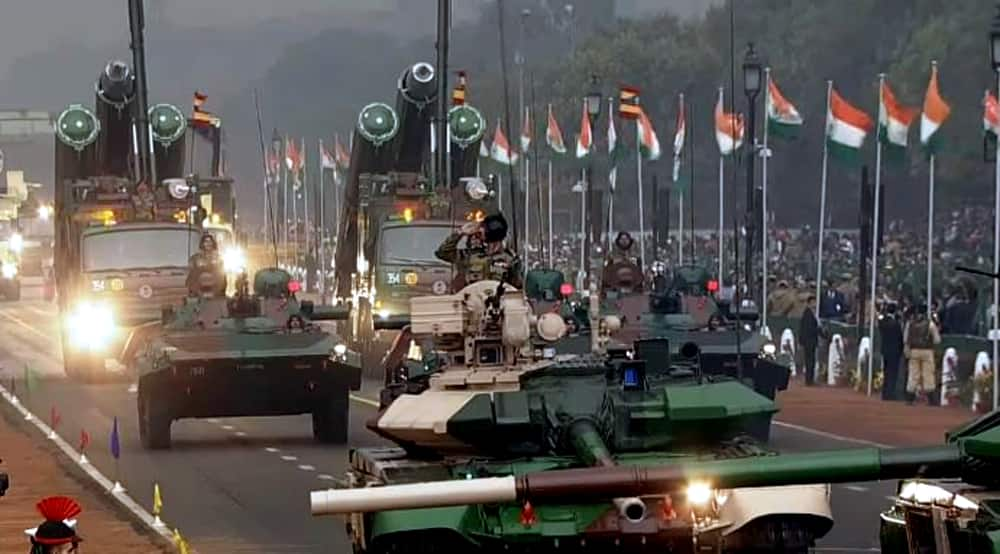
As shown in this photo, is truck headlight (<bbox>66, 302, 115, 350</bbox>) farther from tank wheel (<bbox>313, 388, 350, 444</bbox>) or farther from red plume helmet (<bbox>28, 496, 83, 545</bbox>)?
red plume helmet (<bbox>28, 496, 83, 545</bbox>)

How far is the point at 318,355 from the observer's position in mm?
30234

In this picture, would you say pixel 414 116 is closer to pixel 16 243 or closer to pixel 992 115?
pixel 992 115

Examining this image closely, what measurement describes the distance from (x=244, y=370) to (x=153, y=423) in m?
1.42

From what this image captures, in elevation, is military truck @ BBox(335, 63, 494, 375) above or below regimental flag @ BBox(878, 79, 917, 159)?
below

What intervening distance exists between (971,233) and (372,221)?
23064 mm

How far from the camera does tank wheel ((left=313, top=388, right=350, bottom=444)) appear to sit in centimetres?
3112

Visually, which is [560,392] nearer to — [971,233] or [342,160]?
[971,233]

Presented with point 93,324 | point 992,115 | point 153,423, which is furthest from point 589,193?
point 153,423

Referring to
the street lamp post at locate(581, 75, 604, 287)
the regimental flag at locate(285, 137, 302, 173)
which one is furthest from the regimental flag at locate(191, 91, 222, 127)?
the regimental flag at locate(285, 137, 302, 173)

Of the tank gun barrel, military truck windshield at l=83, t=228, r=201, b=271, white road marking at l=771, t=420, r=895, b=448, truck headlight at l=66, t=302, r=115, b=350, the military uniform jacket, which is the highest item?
the military uniform jacket

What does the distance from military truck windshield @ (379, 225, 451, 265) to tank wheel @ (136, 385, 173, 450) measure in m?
10.7

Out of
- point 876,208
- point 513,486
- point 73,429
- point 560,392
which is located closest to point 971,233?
point 876,208

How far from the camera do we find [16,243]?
89.9 metres

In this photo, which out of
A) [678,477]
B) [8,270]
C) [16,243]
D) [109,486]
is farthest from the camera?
[16,243]
